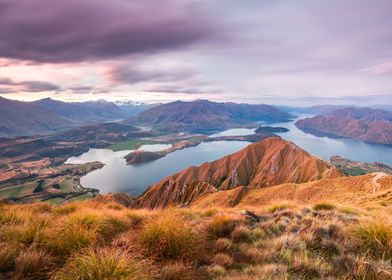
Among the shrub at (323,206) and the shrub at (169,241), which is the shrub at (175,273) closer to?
the shrub at (169,241)

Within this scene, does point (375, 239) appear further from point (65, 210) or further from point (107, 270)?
point (65, 210)

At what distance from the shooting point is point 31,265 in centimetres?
540

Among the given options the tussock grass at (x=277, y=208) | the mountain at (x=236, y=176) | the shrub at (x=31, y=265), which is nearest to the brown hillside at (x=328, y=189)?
the tussock grass at (x=277, y=208)

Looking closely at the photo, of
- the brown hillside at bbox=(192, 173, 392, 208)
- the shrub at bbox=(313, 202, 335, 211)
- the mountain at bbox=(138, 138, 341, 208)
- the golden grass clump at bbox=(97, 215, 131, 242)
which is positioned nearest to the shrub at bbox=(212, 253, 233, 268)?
the golden grass clump at bbox=(97, 215, 131, 242)

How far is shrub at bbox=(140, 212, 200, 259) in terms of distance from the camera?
660cm

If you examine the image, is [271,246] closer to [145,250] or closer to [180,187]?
[145,250]

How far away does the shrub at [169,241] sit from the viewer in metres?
6.60

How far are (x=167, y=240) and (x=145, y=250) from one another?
611mm

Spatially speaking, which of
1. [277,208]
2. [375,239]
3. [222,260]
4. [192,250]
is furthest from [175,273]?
[277,208]

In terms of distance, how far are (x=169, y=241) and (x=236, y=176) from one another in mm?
179969

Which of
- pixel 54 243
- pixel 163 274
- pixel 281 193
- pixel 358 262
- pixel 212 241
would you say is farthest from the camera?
pixel 281 193

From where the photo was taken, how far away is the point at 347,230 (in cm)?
857

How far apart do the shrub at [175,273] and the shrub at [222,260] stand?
1.18m

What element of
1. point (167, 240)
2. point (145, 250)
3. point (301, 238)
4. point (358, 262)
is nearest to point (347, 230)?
point (301, 238)
